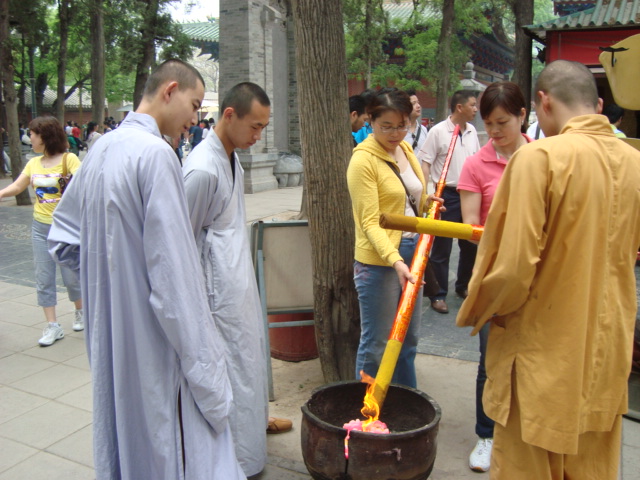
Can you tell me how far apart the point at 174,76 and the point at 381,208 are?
1.25 metres

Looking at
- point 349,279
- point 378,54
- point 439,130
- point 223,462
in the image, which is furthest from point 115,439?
point 378,54

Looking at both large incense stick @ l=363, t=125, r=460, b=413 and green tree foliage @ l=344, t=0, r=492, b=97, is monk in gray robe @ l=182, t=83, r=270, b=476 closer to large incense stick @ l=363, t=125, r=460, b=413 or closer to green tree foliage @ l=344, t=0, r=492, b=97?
large incense stick @ l=363, t=125, r=460, b=413

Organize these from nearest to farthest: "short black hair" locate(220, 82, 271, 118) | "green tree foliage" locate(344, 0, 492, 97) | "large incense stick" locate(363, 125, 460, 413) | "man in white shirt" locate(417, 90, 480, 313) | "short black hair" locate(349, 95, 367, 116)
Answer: "large incense stick" locate(363, 125, 460, 413) → "short black hair" locate(220, 82, 271, 118) → "short black hair" locate(349, 95, 367, 116) → "man in white shirt" locate(417, 90, 480, 313) → "green tree foliage" locate(344, 0, 492, 97)

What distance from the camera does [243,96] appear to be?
2.89 m

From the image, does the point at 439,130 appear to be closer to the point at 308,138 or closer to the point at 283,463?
the point at 308,138

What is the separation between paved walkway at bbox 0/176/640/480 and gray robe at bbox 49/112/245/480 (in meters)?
0.98

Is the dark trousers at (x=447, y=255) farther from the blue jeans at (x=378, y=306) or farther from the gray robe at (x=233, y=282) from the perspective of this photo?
the gray robe at (x=233, y=282)

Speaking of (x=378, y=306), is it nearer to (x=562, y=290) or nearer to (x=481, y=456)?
(x=481, y=456)

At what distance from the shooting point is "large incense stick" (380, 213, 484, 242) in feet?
6.96

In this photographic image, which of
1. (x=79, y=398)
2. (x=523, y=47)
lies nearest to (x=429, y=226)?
(x=79, y=398)

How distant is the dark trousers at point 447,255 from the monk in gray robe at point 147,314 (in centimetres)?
352

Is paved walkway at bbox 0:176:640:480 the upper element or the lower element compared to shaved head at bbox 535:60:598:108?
lower

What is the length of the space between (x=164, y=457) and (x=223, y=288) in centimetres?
81

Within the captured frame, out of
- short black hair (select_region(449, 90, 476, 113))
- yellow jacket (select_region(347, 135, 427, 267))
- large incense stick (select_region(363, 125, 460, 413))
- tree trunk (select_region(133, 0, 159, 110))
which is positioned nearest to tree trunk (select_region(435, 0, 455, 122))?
tree trunk (select_region(133, 0, 159, 110))
